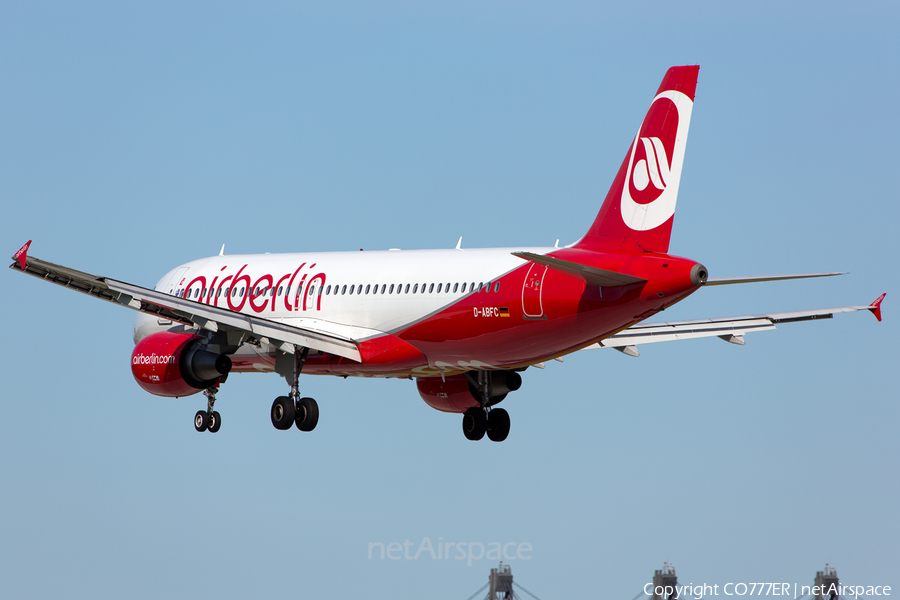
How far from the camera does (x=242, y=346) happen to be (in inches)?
1684

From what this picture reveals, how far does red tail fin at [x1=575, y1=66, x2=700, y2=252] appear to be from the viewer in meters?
32.2

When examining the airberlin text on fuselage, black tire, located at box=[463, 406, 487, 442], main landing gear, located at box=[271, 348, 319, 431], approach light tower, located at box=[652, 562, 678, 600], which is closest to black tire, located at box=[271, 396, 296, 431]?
main landing gear, located at box=[271, 348, 319, 431]

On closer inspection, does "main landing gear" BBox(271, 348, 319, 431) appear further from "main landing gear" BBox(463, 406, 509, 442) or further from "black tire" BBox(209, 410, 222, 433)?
"main landing gear" BBox(463, 406, 509, 442)

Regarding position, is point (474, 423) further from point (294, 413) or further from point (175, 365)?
point (175, 365)

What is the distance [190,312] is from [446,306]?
7372 mm

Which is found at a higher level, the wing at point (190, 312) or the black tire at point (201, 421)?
the wing at point (190, 312)

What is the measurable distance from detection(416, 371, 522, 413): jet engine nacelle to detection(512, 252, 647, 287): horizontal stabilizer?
9.59m

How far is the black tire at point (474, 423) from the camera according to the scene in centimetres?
4238

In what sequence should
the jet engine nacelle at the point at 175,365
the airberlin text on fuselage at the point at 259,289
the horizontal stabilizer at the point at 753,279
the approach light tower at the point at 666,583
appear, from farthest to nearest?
the approach light tower at the point at 666,583 < the airberlin text on fuselage at the point at 259,289 < the jet engine nacelle at the point at 175,365 < the horizontal stabilizer at the point at 753,279

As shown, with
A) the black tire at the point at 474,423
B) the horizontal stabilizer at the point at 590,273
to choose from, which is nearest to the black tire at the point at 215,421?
the black tire at the point at 474,423

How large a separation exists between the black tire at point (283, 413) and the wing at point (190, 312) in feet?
5.61

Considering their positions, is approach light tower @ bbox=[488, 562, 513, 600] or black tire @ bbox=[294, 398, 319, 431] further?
approach light tower @ bbox=[488, 562, 513, 600]

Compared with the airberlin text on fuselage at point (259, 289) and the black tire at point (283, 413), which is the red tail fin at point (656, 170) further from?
the airberlin text on fuselage at point (259, 289)

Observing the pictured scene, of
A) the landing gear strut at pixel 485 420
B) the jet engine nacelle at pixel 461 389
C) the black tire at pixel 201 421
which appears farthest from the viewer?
the black tire at pixel 201 421
